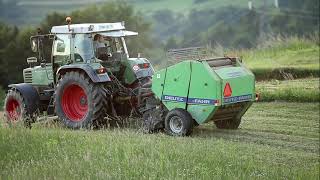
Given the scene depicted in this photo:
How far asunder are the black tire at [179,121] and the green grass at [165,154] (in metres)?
0.24

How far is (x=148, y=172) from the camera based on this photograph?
838cm

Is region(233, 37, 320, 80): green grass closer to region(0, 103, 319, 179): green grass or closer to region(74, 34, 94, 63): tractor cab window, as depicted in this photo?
region(0, 103, 319, 179): green grass

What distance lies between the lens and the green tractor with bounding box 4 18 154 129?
520 inches

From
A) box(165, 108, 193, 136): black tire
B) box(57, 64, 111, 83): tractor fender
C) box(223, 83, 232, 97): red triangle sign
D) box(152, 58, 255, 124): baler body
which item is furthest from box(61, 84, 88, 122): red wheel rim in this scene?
box(223, 83, 232, 97): red triangle sign

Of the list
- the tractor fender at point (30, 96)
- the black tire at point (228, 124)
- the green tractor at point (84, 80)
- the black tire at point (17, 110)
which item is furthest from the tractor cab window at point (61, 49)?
the black tire at point (228, 124)

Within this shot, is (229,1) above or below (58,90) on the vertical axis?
above

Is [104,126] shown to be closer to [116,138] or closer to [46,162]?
[116,138]

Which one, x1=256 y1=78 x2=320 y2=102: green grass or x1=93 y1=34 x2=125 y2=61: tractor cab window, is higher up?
x1=93 y1=34 x2=125 y2=61: tractor cab window

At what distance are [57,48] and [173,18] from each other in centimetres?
4737

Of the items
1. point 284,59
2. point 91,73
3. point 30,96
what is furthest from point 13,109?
point 284,59

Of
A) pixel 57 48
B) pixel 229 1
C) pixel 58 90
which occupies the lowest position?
pixel 58 90

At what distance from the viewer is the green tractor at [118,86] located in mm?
12164

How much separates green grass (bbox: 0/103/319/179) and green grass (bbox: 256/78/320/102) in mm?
2925

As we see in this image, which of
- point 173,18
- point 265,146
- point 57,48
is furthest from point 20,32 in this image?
point 173,18
